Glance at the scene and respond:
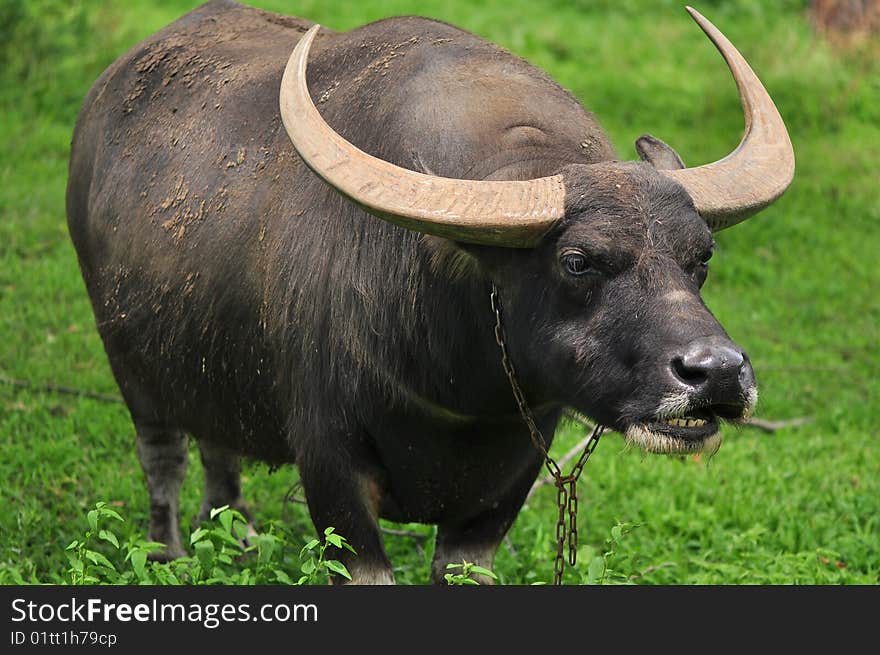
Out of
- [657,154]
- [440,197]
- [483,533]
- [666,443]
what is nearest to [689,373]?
[666,443]

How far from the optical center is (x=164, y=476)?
17.6 feet

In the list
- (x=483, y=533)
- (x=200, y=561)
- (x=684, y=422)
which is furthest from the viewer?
(x=483, y=533)

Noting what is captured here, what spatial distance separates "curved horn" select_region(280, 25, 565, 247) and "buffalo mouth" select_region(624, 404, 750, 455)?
55 cm

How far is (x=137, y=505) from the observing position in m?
5.66

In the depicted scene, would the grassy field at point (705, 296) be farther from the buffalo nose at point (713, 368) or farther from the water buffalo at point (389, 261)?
the buffalo nose at point (713, 368)

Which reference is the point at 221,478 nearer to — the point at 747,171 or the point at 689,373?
the point at 747,171

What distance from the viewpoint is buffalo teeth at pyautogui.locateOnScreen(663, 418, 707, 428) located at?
129 inches

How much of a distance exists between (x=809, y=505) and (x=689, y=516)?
0.53 metres

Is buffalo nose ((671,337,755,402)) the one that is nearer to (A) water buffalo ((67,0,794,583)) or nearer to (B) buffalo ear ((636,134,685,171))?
(A) water buffalo ((67,0,794,583))

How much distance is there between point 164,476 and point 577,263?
8.22ft

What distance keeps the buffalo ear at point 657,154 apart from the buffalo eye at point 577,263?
1.95 ft

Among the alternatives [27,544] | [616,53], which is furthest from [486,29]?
[27,544]

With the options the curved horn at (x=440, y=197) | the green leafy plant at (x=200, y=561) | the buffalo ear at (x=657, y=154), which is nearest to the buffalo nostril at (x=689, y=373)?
the curved horn at (x=440, y=197)
